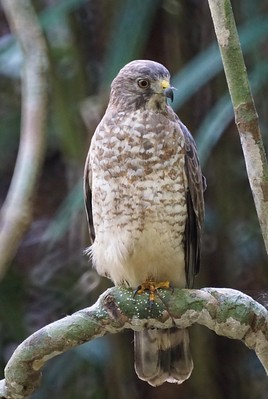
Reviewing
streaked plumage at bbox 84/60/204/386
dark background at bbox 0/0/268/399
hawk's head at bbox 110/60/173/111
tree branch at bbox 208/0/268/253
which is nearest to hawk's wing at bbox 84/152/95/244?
streaked plumage at bbox 84/60/204/386

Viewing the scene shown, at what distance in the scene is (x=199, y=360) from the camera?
150 inches

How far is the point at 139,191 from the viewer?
8.56 feet

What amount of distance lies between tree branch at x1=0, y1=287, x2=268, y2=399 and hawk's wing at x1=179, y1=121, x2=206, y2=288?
16.4 inches

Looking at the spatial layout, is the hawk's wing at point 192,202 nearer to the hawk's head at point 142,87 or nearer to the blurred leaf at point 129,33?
the hawk's head at point 142,87

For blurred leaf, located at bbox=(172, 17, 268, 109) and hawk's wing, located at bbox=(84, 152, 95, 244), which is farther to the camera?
blurred leaf, located at bbox=(172, 17, 268, 109)

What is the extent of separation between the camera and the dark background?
3.72m

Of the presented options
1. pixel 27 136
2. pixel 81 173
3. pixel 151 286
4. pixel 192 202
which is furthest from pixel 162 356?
pixel 27 136

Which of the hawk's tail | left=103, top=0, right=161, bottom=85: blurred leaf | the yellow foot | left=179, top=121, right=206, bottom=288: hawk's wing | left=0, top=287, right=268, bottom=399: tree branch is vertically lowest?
the hawk's tail

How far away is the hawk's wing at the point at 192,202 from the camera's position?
2699 mm

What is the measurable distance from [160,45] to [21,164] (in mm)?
2337

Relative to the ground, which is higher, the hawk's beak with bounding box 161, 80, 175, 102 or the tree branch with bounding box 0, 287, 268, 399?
the hawk's beak with bounding box 161, 80, 175, 102

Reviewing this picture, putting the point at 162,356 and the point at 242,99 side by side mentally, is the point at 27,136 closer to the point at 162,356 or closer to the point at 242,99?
the point at 242,99

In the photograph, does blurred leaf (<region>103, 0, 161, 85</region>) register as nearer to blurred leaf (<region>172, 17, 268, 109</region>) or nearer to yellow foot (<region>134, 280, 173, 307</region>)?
blurred leaf (<region>172, 17, 268, 109</region>)

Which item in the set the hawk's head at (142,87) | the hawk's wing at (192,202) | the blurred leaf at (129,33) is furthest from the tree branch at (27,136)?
the blurred leaf at (129,33)
